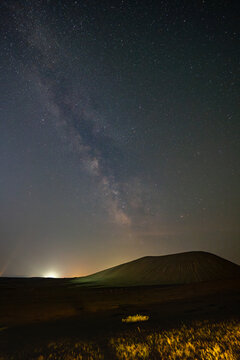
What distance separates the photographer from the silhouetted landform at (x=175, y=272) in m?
52.5

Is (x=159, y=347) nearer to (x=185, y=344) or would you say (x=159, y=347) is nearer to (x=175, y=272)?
(x=185, y=344)

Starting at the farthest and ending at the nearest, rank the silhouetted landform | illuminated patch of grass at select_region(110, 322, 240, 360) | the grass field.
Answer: the silhouetted landform → the grass field → illuminated patch of grass at select_region(110, 322, 240, 360)

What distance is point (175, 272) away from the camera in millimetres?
59625

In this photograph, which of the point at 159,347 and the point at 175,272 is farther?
the point at 175,272

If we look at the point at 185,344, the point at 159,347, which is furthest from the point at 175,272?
the point at 159,347

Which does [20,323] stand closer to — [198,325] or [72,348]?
[72,348]

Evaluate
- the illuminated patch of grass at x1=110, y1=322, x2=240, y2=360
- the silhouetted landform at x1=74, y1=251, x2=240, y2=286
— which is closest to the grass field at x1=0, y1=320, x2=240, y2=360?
the illuminated patch of grass at x1=110, y1=322, x2=240, y2=360

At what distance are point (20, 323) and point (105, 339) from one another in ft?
31.5

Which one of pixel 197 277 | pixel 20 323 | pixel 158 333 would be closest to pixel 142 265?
pixel 197 277

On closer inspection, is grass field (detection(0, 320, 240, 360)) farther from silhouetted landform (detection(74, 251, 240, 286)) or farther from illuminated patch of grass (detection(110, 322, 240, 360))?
silhouetted landform (detection(74, 251, 240, 286))

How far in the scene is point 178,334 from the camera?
8836 millimetres

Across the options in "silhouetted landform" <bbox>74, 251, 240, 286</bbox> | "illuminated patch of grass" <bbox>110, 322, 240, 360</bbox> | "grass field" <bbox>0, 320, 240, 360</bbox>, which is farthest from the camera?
"silhouetted landform" <bbox>74, 251, 240, 286</bbox>

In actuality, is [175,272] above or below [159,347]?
above

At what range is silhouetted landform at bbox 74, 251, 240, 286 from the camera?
52.5m
